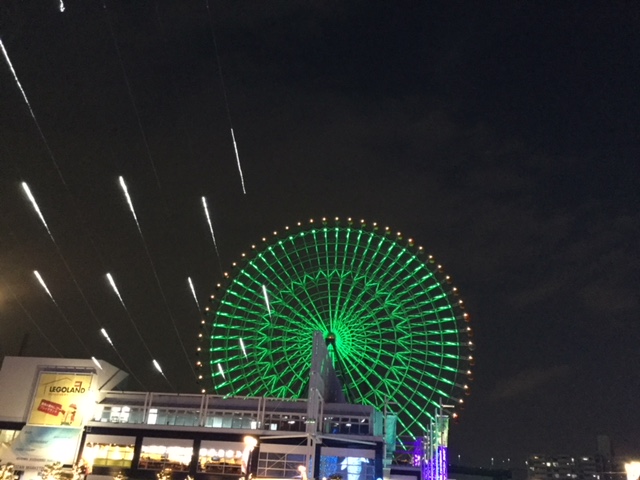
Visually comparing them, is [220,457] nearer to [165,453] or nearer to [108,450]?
[165,453]

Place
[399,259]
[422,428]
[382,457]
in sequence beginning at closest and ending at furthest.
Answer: [382,457] < [422,428] < [399,259]

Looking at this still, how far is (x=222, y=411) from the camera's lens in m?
47.4

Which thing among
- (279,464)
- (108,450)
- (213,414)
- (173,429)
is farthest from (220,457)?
(108,450)

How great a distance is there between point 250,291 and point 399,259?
12542mm

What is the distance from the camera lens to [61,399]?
4709 cm

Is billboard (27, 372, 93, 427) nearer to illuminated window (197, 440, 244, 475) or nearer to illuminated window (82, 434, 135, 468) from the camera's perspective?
illuminated window (82, 434, 135, 468)

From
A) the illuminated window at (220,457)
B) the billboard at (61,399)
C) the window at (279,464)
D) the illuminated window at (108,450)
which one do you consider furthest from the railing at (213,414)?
the window at (279,464)

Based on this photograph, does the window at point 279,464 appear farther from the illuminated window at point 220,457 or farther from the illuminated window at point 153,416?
the illuminated window at point 153,416

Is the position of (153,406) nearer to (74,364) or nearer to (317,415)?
(74,364)

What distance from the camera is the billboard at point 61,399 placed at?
46.5 m

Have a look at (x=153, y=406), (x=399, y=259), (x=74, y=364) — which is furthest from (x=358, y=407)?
(x=74, y=364)

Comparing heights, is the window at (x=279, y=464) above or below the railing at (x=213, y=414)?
below

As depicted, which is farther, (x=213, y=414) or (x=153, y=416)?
(x=153, y=416)

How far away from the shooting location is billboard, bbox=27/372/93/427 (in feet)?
153
